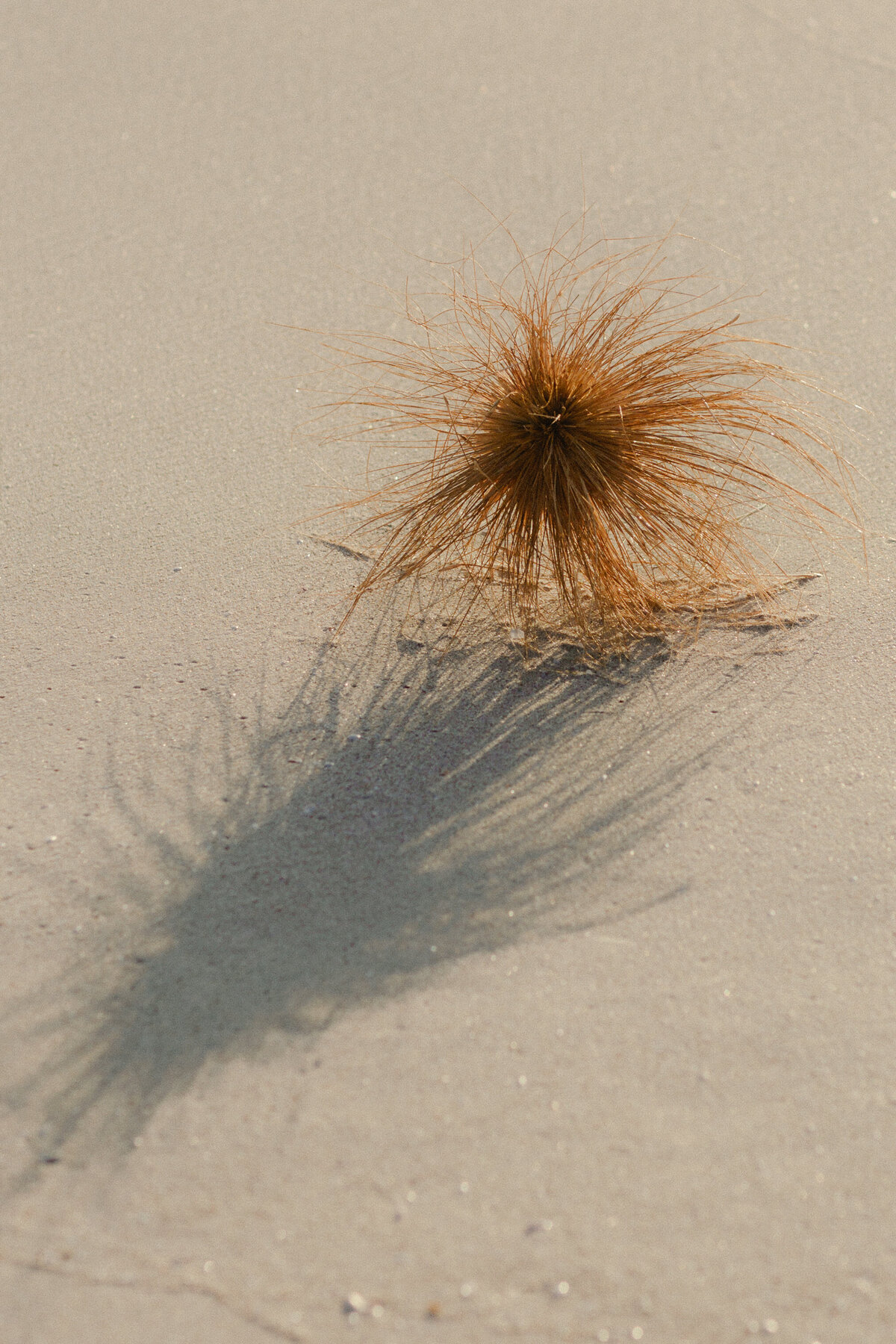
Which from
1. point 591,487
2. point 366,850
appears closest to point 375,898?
point 366,850

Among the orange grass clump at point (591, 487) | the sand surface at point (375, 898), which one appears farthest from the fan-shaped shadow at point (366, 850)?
the orange grass clump at point (591, 487)

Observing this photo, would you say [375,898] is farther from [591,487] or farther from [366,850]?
[591,487]

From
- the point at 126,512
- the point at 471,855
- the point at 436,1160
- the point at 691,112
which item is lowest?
the point at 436,1160

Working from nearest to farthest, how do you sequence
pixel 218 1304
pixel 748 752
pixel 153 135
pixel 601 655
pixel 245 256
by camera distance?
1. pixel 218 1304
2. pixel 748 752
3. pixel 601 655
4. pixel 245 256
5. pixel 153 135

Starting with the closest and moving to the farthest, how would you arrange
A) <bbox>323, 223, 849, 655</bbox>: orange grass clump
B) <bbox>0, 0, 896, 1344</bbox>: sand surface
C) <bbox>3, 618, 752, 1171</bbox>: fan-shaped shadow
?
<bbox>0, 0, 896, 1344</bbox>: sand surface → <bbox>3, 618, 752, 1171</bbox>: fan-shaped shadow → <bbox>323, 223, 849, 655</bbox>: orange grass clump

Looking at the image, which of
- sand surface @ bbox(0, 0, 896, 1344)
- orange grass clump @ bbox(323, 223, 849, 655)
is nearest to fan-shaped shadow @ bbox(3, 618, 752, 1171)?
sand surface @ bbox(0, 0, 896, 1344)

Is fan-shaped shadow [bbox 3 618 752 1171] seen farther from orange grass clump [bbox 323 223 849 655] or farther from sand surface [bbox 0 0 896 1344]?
orange grass clump [bbox 323 223 849 655]

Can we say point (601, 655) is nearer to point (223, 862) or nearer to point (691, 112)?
point (223, 862)

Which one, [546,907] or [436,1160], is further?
[546,907]

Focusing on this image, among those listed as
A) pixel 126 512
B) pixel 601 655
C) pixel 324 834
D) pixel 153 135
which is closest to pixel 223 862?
pixel 324 834
